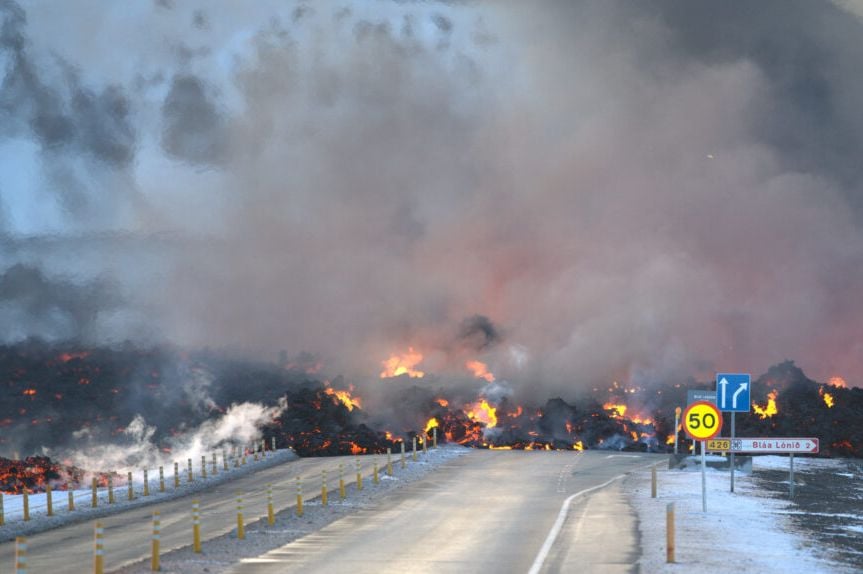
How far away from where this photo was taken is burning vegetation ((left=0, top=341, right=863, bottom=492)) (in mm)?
80562

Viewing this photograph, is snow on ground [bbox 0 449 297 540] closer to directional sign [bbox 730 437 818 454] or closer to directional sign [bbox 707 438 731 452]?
directional sign [bbox 707 438 731 452]

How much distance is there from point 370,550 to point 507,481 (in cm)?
1883

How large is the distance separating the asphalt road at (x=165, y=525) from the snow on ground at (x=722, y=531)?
11.8 meters

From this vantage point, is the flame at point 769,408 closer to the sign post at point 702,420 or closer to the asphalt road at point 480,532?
the asphalt road at point 480,532

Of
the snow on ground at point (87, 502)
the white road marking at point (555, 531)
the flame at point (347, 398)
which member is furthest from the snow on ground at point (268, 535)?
the flame at point (347, 398)

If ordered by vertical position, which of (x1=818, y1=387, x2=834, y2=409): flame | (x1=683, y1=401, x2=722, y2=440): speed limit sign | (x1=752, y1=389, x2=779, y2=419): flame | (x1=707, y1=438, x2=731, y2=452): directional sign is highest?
(x1=683, y1=401, x2=722, y2=440): speed limit sign

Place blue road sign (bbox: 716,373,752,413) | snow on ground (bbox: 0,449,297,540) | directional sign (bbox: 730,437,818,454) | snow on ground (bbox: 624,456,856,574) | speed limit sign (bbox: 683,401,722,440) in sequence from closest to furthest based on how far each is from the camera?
1. snow on ground (bbox: 624,456,856,574)
2. speed limit sign (bbox: 683,401,722,440)
3. blue road sign (bbox: 716,373,752,413)
4. snow on ground (bbox: 0,449,297,540)
5. directional sign (bbox: 730,437,818,454)

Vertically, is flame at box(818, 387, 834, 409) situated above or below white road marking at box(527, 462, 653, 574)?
below

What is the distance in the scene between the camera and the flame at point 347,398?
89.1 meters

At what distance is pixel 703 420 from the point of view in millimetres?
28250

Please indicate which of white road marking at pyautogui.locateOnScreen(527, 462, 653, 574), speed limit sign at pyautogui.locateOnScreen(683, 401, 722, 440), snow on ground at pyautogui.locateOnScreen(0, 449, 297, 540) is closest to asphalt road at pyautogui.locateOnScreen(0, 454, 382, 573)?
snow on ground at pyautogui.locateOnScreen(0, 449, 297, 540)

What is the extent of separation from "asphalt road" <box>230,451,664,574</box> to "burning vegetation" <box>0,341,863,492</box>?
35128 millimetres

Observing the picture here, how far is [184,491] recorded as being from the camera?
45.2 meters

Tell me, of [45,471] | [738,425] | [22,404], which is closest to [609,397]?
[738,425]
